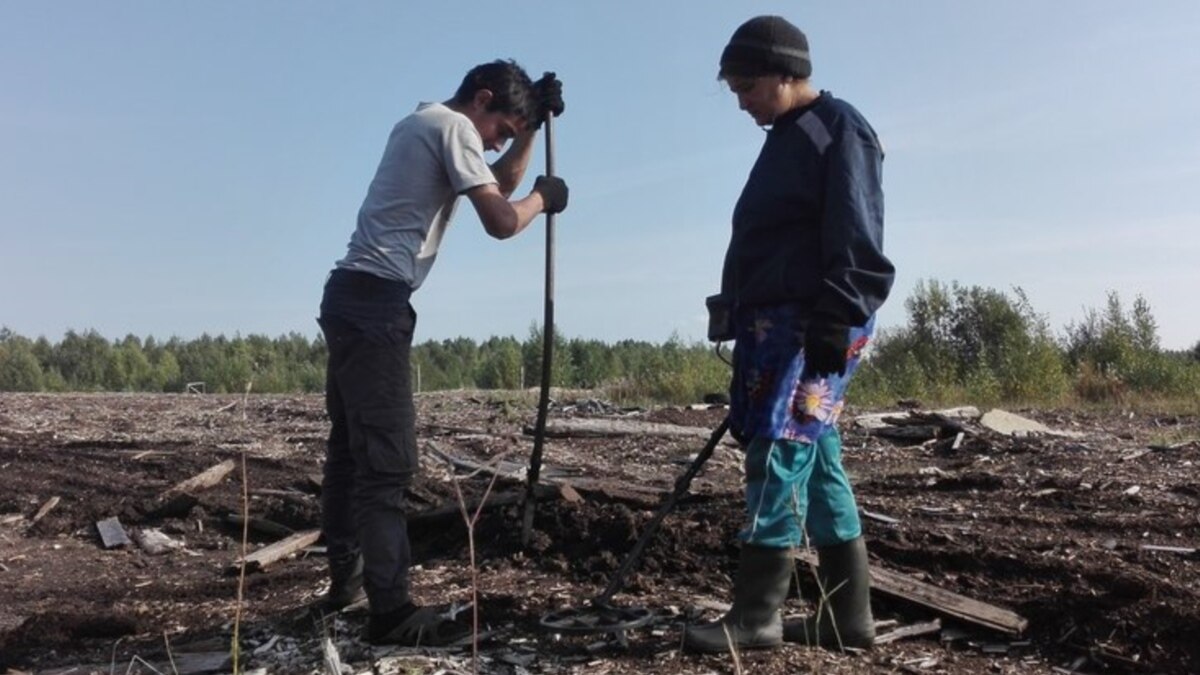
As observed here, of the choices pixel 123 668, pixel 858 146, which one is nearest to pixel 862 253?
pixel 858 146

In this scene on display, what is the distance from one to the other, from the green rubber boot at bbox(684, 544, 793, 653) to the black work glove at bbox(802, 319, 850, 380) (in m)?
0.58

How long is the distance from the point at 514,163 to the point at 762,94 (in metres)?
1.29

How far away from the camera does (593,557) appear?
4.96 metres

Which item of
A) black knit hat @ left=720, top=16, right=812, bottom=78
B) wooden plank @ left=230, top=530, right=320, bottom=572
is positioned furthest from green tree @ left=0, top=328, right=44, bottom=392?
black knit hat @ left=720, top=16, right=812, bottom=78

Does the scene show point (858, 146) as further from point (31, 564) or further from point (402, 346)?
point (31, 564)

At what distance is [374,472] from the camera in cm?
389

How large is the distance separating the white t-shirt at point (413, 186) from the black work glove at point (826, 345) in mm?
1176

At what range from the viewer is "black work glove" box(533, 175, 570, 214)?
4.30m

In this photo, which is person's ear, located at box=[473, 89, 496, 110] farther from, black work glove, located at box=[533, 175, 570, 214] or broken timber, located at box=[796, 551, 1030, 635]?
broken timber, located at box=[796, 551, 1030, 635]

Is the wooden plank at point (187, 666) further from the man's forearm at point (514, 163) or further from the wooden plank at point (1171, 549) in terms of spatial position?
the wooden plank at point (1171, 549)

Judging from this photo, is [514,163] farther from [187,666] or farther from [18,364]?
[18,364]

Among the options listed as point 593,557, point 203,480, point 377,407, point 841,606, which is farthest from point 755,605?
point 203,480

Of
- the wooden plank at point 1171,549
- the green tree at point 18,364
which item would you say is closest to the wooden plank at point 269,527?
the wooden plank at point 1171,549

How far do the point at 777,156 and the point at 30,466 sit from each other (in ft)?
24.6
